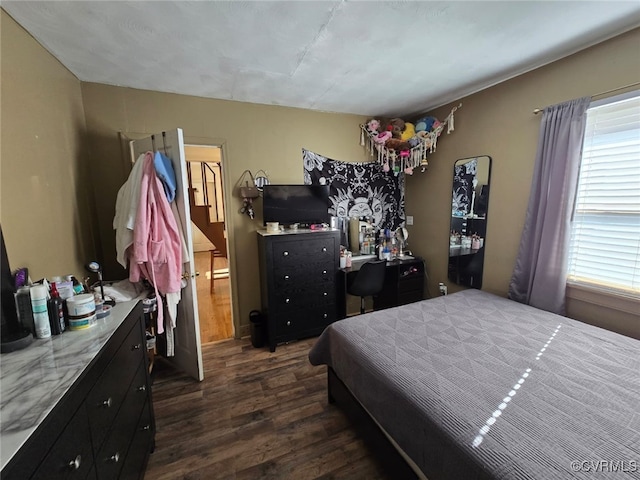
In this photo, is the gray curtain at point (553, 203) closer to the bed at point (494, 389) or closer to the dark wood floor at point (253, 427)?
the bed at point (494, 389)

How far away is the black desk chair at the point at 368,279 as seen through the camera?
2852mm

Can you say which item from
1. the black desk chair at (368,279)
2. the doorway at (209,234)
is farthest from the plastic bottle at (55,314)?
the doorway at (209,234)

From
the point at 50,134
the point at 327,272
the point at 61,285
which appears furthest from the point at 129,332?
the point at 327,272

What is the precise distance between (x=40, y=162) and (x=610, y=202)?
365cm

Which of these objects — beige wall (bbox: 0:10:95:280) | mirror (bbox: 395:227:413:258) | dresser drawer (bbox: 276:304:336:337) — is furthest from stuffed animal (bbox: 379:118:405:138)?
beige wall (bbox: 0:10:95:280)

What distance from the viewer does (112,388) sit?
1.16 meters

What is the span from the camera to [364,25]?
1606 mm

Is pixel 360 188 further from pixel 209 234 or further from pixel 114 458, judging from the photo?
pixel 209 234

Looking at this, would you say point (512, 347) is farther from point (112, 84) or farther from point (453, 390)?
point (112, 84)

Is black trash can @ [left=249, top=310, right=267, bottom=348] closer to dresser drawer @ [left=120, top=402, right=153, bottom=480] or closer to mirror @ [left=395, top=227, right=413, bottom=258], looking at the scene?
dresser drawer @ [left=120, top=402, right=153, bottom=480]

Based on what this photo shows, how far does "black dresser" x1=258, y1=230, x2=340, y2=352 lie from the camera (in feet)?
8.76

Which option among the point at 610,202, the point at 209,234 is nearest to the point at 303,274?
the point at 610,202

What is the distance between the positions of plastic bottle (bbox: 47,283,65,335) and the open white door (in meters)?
1.01

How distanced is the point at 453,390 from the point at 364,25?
198 cm
